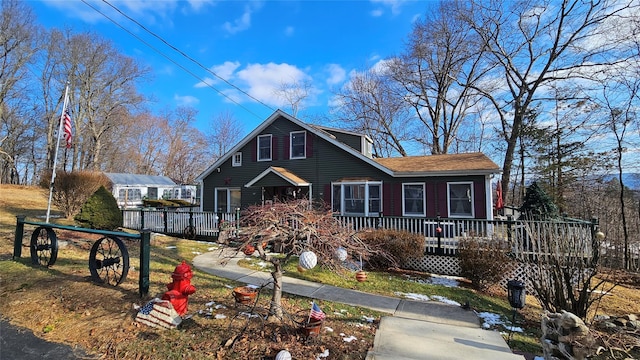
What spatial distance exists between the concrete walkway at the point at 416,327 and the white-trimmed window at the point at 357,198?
755cm

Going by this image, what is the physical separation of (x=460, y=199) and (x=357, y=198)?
4410 millimetres

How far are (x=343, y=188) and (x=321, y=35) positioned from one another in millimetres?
7175

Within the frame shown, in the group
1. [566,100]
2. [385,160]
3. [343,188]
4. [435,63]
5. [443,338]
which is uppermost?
[435,63]

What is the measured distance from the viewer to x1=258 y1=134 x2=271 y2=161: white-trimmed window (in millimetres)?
16484

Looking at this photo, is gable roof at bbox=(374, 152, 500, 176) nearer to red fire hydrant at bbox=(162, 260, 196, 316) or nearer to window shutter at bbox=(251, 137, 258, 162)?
window shutter at bbox=(251, 137, 258, 162)

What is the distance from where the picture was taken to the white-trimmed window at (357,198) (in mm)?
13875

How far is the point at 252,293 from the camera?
4668mm

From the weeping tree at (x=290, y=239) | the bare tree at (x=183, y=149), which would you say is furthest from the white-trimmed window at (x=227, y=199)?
the bare tree at (x=183, y=149)

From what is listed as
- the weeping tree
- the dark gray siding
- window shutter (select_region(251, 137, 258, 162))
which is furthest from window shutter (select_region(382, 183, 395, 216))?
the weeping tree

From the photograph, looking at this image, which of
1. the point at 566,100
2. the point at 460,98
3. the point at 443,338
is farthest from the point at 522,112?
the point at 443,338

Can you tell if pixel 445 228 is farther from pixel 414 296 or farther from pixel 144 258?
pixel 144 258

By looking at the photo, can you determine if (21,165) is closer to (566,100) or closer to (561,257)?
(561,257)

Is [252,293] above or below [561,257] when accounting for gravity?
below

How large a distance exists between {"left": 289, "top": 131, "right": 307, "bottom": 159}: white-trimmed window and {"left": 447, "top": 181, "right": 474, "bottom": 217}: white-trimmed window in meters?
7.12
